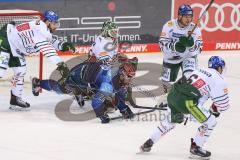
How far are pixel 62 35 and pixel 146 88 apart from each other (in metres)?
2.90

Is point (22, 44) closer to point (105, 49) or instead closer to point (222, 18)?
point (105, 49)

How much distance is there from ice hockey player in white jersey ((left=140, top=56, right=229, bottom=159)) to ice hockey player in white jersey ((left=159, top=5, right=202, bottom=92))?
7.18 ft

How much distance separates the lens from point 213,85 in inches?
278

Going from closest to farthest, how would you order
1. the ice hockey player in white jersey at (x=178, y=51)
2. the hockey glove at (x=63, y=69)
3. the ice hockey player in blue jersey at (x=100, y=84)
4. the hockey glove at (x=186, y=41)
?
the ice hockey player in blue jersey at (x=100, y=84), the hockey glove at (x=63, y=69), the hockey glove at (x=186, y=41), the ice hockey player in white jersey at (x=178, y=51)

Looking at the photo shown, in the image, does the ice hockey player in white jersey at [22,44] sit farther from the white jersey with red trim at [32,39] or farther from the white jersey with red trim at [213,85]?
the white jersey with red trim at [213,85]

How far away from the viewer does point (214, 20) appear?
14.3 m

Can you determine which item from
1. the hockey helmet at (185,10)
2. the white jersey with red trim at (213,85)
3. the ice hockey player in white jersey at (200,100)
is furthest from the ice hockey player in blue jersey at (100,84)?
the white jersey with red trim at (213,85)

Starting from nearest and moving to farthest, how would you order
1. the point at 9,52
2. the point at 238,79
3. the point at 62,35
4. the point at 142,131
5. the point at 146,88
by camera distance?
the point at 142,131, the point at 9,52, the point at 146,88, the point at 238,79, the point at 62,35

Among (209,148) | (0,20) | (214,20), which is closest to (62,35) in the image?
(0,20)

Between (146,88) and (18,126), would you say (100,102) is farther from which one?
(146,88)

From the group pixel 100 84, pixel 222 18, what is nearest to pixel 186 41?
pixel 100 84

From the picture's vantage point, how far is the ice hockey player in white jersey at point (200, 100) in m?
7.07

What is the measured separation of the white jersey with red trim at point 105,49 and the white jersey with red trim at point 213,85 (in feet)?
7.03

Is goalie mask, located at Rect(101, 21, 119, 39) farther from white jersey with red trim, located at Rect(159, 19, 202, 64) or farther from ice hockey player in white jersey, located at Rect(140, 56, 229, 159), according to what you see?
ice hockey player in white jersey, located at Rect(140, 56, 229, 159)
